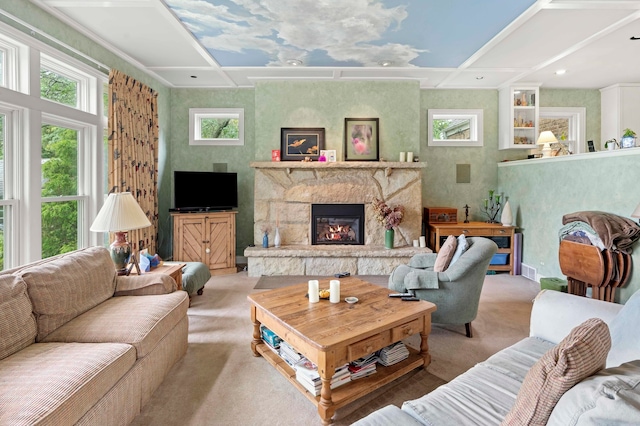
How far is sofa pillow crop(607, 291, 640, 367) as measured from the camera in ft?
4.24

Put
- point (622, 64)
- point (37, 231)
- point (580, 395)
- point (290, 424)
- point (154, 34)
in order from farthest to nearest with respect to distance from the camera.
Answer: point (622, 64) → point (154, 34) → point (37, 231) → point (290, 424) → point (580, 395)

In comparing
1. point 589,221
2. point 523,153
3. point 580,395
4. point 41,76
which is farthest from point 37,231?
point 523,153

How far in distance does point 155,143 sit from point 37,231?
2.08 meters

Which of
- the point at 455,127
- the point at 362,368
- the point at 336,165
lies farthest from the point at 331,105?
the point at 362,368

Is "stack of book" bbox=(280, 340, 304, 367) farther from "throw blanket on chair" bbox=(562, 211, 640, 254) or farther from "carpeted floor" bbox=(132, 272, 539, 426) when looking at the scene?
"throw blanket on chair" bbox=(562, 211, 640, 254)

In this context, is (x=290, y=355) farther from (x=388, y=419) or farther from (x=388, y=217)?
(x=388, y=217)

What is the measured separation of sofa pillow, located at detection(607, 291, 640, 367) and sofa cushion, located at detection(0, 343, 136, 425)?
2.29 meters

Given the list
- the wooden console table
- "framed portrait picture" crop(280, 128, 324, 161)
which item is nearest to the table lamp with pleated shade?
"framed portrait picture" crop(280, 128, 324, 161)

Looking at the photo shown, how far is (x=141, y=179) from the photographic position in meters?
4.20

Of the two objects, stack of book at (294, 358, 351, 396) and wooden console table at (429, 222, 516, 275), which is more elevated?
wooden console table at (429, 222, 516, 275)

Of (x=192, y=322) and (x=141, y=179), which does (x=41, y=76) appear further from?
(x=192, y=322)

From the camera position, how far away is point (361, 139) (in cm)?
493

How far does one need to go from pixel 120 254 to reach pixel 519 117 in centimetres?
584

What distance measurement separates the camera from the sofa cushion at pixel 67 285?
1866 mm
